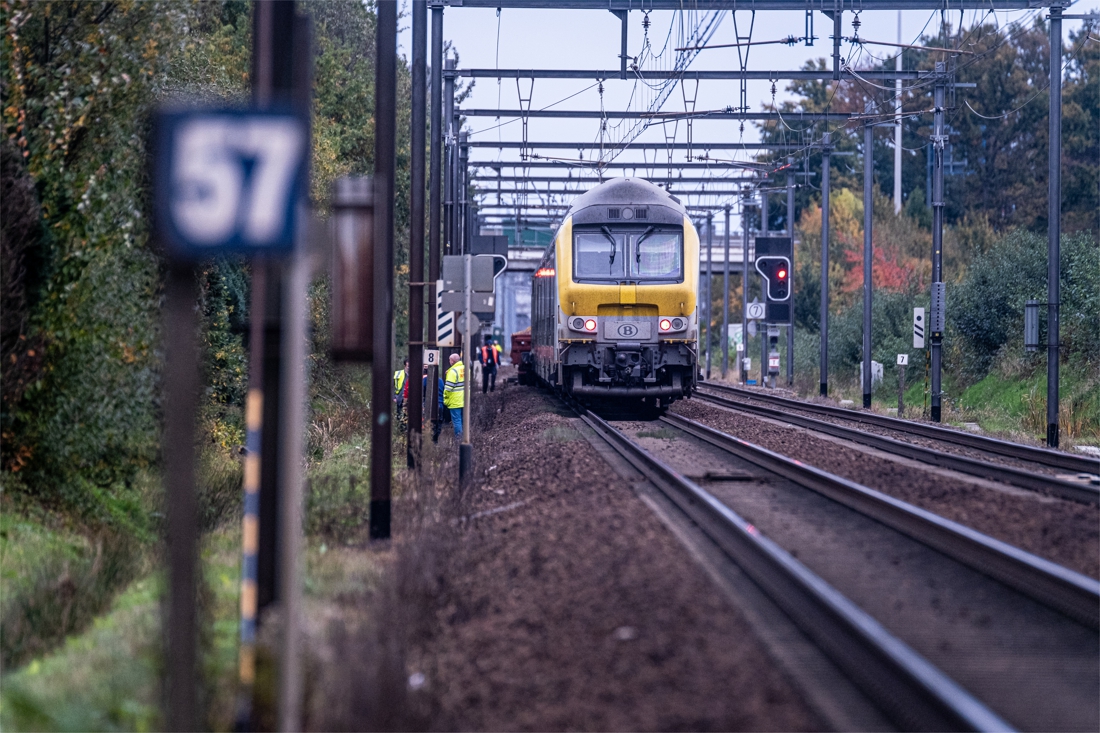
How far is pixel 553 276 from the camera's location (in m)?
23.4

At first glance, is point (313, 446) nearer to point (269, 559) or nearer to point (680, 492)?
point (680, 492)

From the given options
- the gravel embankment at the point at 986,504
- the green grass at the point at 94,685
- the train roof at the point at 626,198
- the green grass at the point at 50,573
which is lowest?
the green grass at the point at 50,573

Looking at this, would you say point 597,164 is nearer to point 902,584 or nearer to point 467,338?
point 467,338

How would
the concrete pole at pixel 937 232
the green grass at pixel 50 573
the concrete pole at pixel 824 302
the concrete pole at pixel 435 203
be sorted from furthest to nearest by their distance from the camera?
the concrete pole at pixel 824 302, the concrete pole at pixel 937 232, the concrete pole at pixel 435 203, the green grass at pixel 50 573

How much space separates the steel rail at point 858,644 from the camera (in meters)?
5.59

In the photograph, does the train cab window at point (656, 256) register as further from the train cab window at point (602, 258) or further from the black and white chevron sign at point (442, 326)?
the black and white chevron sign at point (442, 326)

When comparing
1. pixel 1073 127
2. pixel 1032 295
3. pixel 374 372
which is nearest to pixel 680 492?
pixel 374 372

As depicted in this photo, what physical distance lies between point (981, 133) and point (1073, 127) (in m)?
4.92

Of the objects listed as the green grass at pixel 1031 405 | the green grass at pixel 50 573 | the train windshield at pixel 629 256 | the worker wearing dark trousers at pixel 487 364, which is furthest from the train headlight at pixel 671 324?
the worker wearing dark trousers at pixel 487 364

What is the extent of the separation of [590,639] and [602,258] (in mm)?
15670

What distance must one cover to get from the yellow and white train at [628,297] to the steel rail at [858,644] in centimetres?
1184

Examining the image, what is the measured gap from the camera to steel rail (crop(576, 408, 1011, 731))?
5594 millimetres

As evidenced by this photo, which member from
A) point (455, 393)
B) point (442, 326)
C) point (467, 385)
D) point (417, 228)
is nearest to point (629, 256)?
point (455, 393)

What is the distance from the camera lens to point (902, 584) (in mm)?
8430
